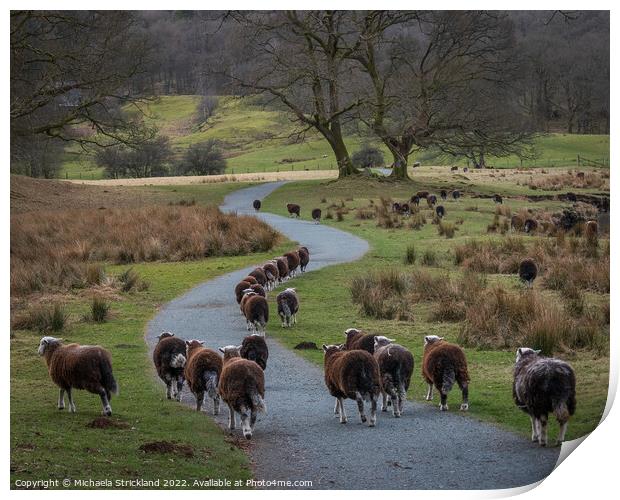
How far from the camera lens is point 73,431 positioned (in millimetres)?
8398

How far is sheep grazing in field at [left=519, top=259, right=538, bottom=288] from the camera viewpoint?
42.2ft

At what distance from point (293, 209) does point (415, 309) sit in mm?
5781

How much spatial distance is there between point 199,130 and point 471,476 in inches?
294

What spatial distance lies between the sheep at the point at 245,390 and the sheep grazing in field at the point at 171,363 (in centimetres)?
137

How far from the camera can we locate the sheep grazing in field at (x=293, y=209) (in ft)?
55.8

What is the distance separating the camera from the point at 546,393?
771cm

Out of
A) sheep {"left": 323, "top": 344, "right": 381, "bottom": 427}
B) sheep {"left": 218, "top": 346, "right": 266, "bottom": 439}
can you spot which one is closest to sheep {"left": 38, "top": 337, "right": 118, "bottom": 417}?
sheep {"left": 218, "top": 346, "right": 266, "bottom": 439}

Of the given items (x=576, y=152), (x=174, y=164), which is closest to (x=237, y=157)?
(x=174, y=164)

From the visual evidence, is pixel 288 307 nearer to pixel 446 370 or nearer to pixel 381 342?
pixel 381 342

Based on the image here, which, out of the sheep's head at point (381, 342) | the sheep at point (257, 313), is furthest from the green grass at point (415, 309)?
the sheep's head at point (381, 342)

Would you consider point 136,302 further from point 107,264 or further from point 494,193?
point 494,193

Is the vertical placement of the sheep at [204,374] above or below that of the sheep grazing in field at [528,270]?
below

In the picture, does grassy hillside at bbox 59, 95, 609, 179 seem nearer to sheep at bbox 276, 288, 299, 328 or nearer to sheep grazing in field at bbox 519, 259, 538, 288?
sheep grazing in field at bbox 519, 259, 538, 288

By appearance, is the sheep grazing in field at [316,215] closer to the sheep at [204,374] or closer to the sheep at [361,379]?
the sheep at [204,374]
